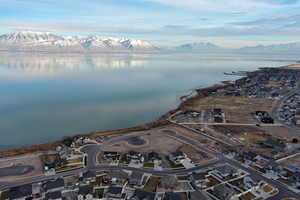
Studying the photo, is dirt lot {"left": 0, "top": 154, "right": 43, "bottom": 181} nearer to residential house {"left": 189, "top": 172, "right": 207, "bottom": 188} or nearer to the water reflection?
residential house {"left": 189, "top": 172, "right": 207, "bottom": 188}

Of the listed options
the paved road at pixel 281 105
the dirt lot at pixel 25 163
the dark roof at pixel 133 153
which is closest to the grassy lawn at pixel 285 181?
the dark roof at pixel 133 153

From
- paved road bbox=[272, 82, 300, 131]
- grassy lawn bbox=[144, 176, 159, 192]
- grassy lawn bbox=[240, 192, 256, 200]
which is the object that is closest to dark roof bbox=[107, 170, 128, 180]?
grassy lawn bbox=[144, 176, 159, 192]

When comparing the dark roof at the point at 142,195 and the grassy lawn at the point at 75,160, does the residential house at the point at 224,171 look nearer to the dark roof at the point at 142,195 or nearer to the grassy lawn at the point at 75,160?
the dark roof at the point at 142,195

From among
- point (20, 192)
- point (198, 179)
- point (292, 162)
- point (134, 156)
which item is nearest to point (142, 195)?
point (198, 179)

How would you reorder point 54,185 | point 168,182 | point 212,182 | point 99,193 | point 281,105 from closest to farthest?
point 99,193
point 54,185
point 168,182
point 212,182
point 281,105

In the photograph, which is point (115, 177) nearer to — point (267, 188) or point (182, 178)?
point (182, 178)
